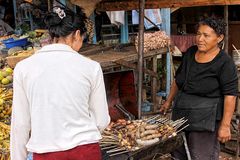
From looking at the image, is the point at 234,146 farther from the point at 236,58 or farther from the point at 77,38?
the point at 77,38

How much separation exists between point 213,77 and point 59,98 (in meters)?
1.91

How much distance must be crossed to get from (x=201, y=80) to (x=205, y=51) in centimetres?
30

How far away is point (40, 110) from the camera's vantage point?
2090mm

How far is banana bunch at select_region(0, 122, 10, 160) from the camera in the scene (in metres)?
3.54

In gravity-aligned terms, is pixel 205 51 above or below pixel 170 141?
above

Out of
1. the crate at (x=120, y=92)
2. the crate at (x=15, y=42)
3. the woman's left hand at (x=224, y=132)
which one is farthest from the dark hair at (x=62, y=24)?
the crate at (x=15, y=42)

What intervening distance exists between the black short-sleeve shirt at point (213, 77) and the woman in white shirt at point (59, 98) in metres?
1.52

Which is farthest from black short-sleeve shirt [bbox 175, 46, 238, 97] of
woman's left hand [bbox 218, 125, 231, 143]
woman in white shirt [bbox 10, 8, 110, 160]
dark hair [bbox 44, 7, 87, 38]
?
dark hair [bbox 44, 7, 87, 38]

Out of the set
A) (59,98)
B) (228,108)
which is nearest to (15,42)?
(228,108)

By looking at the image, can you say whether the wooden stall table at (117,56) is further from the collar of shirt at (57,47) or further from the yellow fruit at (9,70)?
the collar of shirt at (57,47)

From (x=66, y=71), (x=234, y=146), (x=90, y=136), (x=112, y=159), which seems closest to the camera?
(x=66, y=71)

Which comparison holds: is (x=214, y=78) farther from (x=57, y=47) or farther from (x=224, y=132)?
(x=57, y=47)

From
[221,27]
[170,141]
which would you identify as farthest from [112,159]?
[221,27]

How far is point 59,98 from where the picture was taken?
2.07 meters
